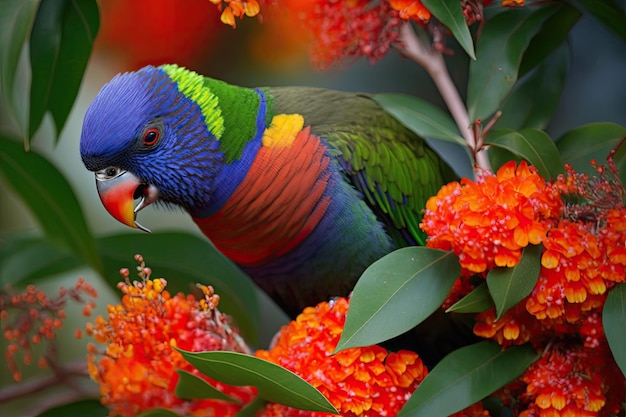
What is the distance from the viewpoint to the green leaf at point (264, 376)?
0.66 m

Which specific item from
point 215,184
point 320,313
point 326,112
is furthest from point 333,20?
point 320,313

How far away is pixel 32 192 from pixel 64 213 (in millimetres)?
57

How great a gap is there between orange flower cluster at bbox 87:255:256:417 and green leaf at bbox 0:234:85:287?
1.00ft

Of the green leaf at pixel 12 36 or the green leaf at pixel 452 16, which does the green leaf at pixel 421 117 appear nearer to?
the green leaf at pixel 452 16

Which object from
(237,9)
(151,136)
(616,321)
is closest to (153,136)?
(151,136)

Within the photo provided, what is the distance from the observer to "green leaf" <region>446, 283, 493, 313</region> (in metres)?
0.70

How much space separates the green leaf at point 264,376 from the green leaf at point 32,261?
42cm

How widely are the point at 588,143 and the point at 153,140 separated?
1.58 feet

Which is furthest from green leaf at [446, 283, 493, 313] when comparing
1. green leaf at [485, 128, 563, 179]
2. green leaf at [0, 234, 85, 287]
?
green leaf at [0, 234, 85, 287]

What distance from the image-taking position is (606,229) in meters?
0.69

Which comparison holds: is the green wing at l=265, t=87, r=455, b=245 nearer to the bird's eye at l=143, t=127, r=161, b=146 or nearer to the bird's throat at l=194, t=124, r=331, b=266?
the bird's throat at l=194, t=124, r=331, b=266

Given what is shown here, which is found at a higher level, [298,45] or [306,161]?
[298,45]

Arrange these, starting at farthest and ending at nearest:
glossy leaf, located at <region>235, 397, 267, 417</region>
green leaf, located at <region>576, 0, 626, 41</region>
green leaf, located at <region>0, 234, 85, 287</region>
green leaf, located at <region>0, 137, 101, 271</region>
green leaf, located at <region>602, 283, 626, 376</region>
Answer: green leaf, located at <region>0, 234, 85, 287</region> → green leaf, located at <region>0, 137, 101, 271</region> → green leaf, located at <region>576, 0, 626, 41</region> → glossy leaf, located at <region>235, 397, 267, 417</region> → green leaf, located at <region>602, 283, 626, 376</region>

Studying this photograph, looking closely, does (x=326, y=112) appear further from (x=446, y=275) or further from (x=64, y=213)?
(x=64, y=213)
